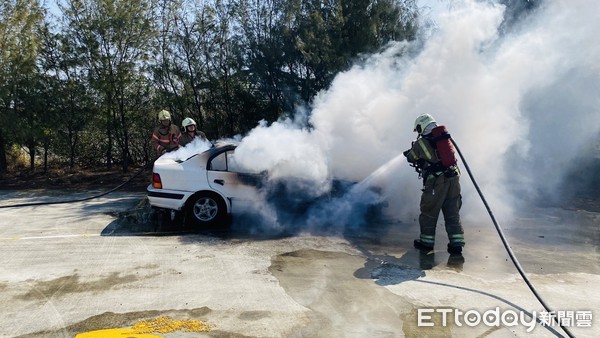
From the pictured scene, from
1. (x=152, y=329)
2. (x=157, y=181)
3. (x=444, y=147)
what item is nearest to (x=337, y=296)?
(x=152, y=329)

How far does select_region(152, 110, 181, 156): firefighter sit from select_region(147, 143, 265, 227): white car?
255cm

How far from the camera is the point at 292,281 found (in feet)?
17.7

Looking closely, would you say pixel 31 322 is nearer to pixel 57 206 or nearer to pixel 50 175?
pixel 57 206

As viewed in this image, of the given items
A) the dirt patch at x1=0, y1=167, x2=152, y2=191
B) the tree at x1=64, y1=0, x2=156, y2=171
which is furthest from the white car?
the tree at x1=64, y1=0, x2=156, y2=171

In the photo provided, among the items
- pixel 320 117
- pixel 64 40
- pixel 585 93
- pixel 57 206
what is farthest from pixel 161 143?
pixel 585 93

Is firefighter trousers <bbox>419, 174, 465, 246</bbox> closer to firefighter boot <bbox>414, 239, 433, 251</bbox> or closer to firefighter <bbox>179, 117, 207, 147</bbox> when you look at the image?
firefighter boot <bbox>414, 239, 433, 251</bbox>

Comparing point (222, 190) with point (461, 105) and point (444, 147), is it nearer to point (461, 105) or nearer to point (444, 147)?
point (444, 147)

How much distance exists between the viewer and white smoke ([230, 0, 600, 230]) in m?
8.22

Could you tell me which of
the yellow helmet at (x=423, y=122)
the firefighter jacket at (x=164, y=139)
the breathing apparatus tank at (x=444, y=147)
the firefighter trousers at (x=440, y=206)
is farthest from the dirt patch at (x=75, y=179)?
the breathing apparatus tank at (x=444, y=147)

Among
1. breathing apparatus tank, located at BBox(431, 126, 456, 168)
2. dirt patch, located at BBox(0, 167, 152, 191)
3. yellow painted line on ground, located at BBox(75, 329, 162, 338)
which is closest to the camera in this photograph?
yellow painted line on ground, located at BBox(75, 329, 162, 338)

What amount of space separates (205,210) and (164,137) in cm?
328

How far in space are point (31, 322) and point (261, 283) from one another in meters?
2.24

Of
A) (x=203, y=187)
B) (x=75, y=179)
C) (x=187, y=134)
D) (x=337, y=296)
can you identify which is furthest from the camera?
(x=75, y=179)

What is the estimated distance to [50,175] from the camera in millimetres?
14219
